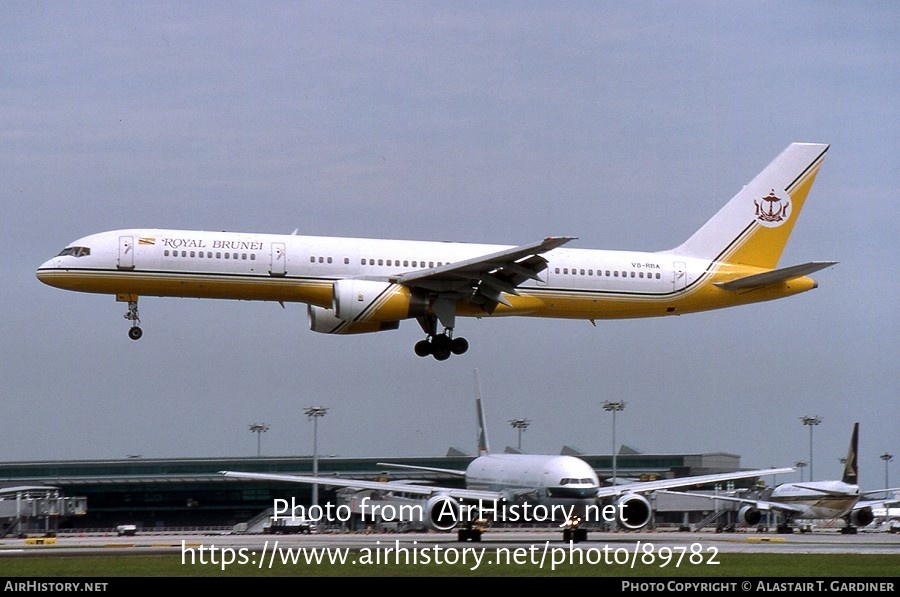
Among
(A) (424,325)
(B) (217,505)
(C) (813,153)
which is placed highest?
(C) (813,153)

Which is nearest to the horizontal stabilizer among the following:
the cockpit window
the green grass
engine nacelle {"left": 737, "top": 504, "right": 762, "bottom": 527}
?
the green grass

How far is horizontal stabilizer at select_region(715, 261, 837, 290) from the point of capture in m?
47.0

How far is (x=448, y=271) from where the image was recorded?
146ft

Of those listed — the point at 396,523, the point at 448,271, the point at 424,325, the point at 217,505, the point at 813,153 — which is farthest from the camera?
the point at 217,505

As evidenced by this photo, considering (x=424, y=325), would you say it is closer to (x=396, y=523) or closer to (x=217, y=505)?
(x=396, y=523)

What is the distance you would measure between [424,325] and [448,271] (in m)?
4.50

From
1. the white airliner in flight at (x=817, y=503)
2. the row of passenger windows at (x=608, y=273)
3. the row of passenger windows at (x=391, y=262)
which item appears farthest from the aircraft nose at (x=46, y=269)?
the white airliner in flight at (x=817, y=503)

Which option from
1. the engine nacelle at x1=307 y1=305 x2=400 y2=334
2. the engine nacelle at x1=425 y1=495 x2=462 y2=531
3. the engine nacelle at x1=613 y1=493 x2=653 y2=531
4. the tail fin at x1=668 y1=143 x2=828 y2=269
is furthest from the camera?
the tail fin at x1=668 y1=143 x2=828 y2=269

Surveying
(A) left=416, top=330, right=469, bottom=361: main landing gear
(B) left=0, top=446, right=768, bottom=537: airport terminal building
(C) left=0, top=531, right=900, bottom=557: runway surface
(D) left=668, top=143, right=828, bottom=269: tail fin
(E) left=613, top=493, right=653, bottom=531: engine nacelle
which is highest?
(D) left=668, top=143, right=828, bottom=269: tail fin

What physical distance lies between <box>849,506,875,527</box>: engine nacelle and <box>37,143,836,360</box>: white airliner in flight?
65.4 feet

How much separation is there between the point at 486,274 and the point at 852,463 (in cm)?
3274

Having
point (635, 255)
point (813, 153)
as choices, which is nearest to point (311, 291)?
point (635, 255)

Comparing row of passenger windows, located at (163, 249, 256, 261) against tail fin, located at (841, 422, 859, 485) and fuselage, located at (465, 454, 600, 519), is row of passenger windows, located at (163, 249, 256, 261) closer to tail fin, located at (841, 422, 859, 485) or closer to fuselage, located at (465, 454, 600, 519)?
fuselage, located at (465, 454, 600, 519)
